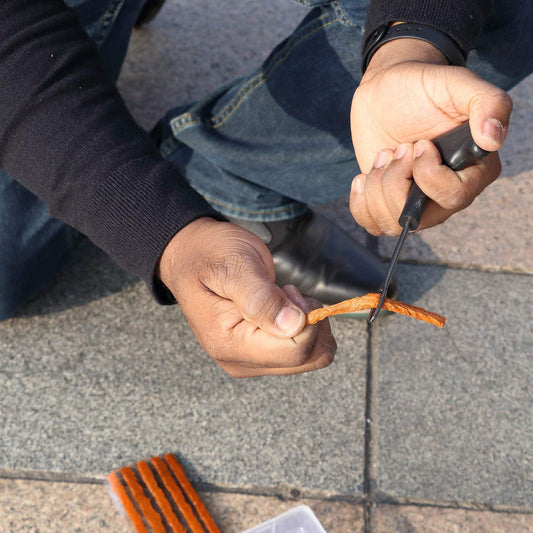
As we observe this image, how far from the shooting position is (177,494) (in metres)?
1.56

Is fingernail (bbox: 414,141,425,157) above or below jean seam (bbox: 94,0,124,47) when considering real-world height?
below

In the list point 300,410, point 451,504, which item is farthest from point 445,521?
point 300,410

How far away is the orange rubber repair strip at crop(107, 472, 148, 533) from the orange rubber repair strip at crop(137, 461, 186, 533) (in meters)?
0.06

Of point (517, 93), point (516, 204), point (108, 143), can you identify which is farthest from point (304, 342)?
point (517, 93)

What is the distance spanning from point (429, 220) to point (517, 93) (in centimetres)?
193

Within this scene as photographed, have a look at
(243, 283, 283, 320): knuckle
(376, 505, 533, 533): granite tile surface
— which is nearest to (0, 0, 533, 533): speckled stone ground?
(376, 505, 533, 533): granite tile surface

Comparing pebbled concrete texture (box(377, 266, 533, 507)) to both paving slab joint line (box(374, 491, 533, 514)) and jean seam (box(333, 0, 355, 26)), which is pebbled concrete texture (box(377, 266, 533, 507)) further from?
jean seam (box(333, 0, 355, 26))

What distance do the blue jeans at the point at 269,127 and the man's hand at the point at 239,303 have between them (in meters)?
0.69

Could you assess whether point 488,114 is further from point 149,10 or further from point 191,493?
point 149,10

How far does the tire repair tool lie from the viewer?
3.65 feet

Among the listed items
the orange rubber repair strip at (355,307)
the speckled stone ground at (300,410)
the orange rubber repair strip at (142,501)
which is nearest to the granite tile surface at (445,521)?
the speckled stone ground at (300,410)

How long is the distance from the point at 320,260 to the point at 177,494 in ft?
2.67

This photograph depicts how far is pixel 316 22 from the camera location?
5.81 ft

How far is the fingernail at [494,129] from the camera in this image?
1035 mm
